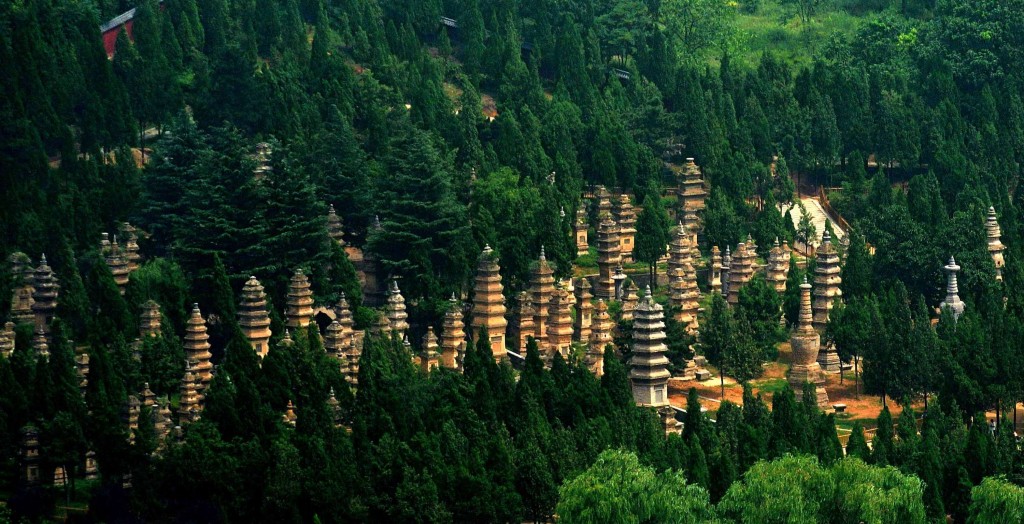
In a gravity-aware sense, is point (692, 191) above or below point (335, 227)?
above

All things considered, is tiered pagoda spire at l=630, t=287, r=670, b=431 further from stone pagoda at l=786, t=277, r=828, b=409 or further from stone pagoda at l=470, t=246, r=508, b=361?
stone pagoda at l=470, t=246, r=508, b=361

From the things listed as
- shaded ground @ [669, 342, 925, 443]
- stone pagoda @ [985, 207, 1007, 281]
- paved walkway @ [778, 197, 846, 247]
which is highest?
paved walkway @ [778, 197, 846, 247]

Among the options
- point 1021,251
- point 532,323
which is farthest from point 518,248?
point 1021,251

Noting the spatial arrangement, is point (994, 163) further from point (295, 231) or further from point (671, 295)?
point (295, 231)

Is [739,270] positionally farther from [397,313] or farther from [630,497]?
[630,497]

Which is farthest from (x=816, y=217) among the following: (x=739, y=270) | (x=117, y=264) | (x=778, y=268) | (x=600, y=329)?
(x=117, y=264)

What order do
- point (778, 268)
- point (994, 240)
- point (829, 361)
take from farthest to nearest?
1. point (994, 240)
2. point (778, 268)
3. point (829, 361)

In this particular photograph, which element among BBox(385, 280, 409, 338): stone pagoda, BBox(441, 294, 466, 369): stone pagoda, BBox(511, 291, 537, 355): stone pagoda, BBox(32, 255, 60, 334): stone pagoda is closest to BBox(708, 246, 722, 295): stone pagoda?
BBox(511, 291, 537, 355): stone pagoda
